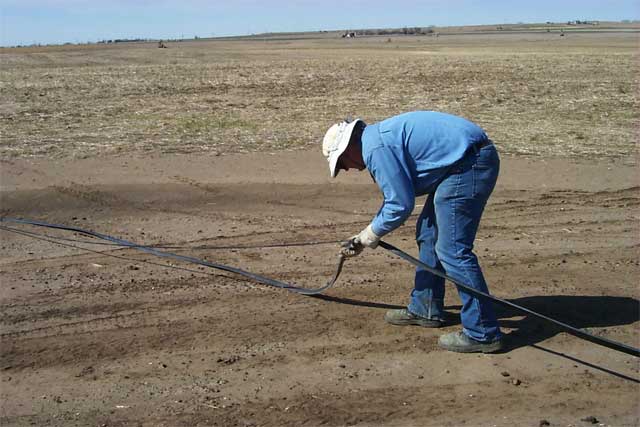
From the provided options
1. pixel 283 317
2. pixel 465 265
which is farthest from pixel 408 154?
pixel 283 317

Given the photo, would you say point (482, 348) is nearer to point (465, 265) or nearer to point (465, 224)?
point (465, 265)

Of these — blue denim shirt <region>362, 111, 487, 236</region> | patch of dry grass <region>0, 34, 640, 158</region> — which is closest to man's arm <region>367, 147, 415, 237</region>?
blue denim shirt <region>362, 111, 487, 236</region>

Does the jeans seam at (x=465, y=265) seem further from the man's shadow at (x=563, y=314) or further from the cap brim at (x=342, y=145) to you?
the cap brim at (x=342, y=145)

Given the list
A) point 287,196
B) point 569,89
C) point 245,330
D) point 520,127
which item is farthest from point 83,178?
point 569,89

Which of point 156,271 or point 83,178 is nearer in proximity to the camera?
point 156,271

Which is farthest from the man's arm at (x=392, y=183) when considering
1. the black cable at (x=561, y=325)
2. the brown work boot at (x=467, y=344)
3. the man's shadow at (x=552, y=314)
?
the man's shadow at (x=552, y=314)

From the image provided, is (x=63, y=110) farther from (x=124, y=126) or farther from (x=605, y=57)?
(x=605, y=57)

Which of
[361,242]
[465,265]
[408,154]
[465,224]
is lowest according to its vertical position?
[465,265]

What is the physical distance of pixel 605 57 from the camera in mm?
27375

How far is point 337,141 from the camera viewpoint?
426 centimetres

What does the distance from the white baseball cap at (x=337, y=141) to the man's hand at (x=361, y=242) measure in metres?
0.43

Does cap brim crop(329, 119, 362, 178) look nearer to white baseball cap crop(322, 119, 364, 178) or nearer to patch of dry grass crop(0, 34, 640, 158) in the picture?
white baseball cap crop(322, 119, 364, 178)

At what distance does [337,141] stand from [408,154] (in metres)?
0.43

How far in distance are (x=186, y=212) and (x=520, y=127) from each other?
24.1ft
